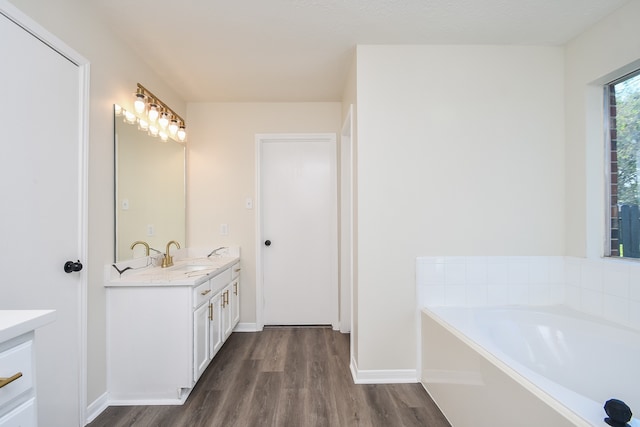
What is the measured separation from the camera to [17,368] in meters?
0.72

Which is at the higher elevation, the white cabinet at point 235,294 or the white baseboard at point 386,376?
the white cabinet at point 235,294

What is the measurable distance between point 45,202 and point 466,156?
8.44 ft

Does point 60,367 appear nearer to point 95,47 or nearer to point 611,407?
point 95,47

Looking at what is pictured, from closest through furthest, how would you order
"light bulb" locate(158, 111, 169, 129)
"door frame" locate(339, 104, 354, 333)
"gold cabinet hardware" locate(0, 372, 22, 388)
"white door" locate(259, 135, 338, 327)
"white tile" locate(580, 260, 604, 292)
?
"gold cabinet hardware" locate(0, 372, 22, 388) < "white tile" locate(580, 260, 604, 292) < "light bulb" locate(158, 111, 169, 129) < "door frame" locate(339, 104, 354, 333) < "white door" locate(259, 135, 338, 327)

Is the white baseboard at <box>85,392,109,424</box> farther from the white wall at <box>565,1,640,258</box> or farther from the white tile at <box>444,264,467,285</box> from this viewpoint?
the white wall at <box>565,1,640,258</box>

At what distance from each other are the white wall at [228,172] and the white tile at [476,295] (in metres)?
2.06

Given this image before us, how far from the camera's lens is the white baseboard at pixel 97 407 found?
170 centimetres

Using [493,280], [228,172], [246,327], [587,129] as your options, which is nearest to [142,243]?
[228,172]

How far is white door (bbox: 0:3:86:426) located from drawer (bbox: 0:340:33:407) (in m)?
0.75

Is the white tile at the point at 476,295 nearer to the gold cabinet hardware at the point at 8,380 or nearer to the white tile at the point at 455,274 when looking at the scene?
the white tile at the point at 455,274

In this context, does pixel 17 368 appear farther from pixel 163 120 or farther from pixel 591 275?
pixel 591 275

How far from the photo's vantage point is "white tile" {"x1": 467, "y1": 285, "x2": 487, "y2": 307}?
2.10 meters

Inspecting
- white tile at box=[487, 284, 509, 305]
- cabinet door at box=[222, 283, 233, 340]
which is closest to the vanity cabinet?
cabinet door at box=[222, 283, 233, 340]

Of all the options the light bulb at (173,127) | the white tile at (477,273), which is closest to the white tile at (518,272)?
the white tile at (477,273)
